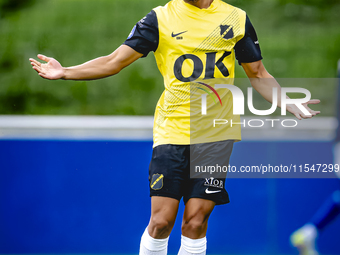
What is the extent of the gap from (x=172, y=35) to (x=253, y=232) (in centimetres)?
162

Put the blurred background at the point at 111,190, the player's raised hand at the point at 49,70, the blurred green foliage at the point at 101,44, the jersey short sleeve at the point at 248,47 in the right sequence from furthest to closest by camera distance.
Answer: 1. the blurred green foliage at the point at 101,44
2. the blurred background at the point at 111,190
3. the jersey short sleeve at the point at 248,47
4. the player's raised hand at the point at 49,70

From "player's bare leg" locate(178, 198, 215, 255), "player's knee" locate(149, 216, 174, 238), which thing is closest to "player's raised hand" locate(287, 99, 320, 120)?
"player's bare leg" locate(178, 198, 215, 255)

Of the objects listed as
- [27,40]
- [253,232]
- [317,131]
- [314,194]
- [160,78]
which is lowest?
Answer: [253,232]

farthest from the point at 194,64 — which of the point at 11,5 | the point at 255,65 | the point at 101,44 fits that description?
the point at 11,5

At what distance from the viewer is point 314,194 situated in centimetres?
297

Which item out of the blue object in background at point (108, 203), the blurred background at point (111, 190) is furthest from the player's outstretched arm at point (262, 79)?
the blue object in background at point (108, 203)

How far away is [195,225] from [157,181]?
29 centimetres

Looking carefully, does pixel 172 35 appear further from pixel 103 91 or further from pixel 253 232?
pixel 253 232

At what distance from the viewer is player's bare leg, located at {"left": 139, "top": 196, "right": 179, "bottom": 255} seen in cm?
206

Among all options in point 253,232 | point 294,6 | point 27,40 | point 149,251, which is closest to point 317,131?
point 253,232

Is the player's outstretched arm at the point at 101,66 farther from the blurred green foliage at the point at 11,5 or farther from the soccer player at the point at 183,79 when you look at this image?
the blurred green foliage at the point at 11,5

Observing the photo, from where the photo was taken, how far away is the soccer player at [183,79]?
2.06 metres

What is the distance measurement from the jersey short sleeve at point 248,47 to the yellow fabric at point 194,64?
0.03 meters

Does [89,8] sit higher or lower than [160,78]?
higher
